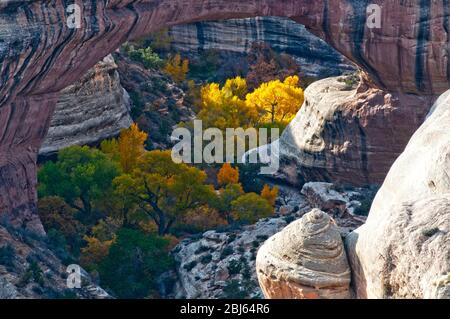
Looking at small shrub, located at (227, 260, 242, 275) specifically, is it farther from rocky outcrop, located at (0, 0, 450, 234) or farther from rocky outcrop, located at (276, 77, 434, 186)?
rocky outcrop, located at (276, 77, 434, 186)

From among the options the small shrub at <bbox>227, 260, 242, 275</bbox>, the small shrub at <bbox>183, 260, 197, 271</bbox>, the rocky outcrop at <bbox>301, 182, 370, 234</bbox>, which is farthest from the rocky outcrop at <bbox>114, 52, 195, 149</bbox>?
the small shrub at <bbox>227, 260, 242, 275</bbox>

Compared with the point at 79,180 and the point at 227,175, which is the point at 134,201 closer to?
the point at 79,180

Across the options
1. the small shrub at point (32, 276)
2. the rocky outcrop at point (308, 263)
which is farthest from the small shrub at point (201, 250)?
the rocky outcrop at point (308, 263)

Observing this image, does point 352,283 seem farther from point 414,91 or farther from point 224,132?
point 224,132

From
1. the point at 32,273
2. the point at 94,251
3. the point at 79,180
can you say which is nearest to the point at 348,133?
the point at 79,180

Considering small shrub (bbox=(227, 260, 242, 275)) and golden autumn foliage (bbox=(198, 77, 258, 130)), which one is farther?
golden autumn foliage (bbox=(198, 77, 258, 130))
